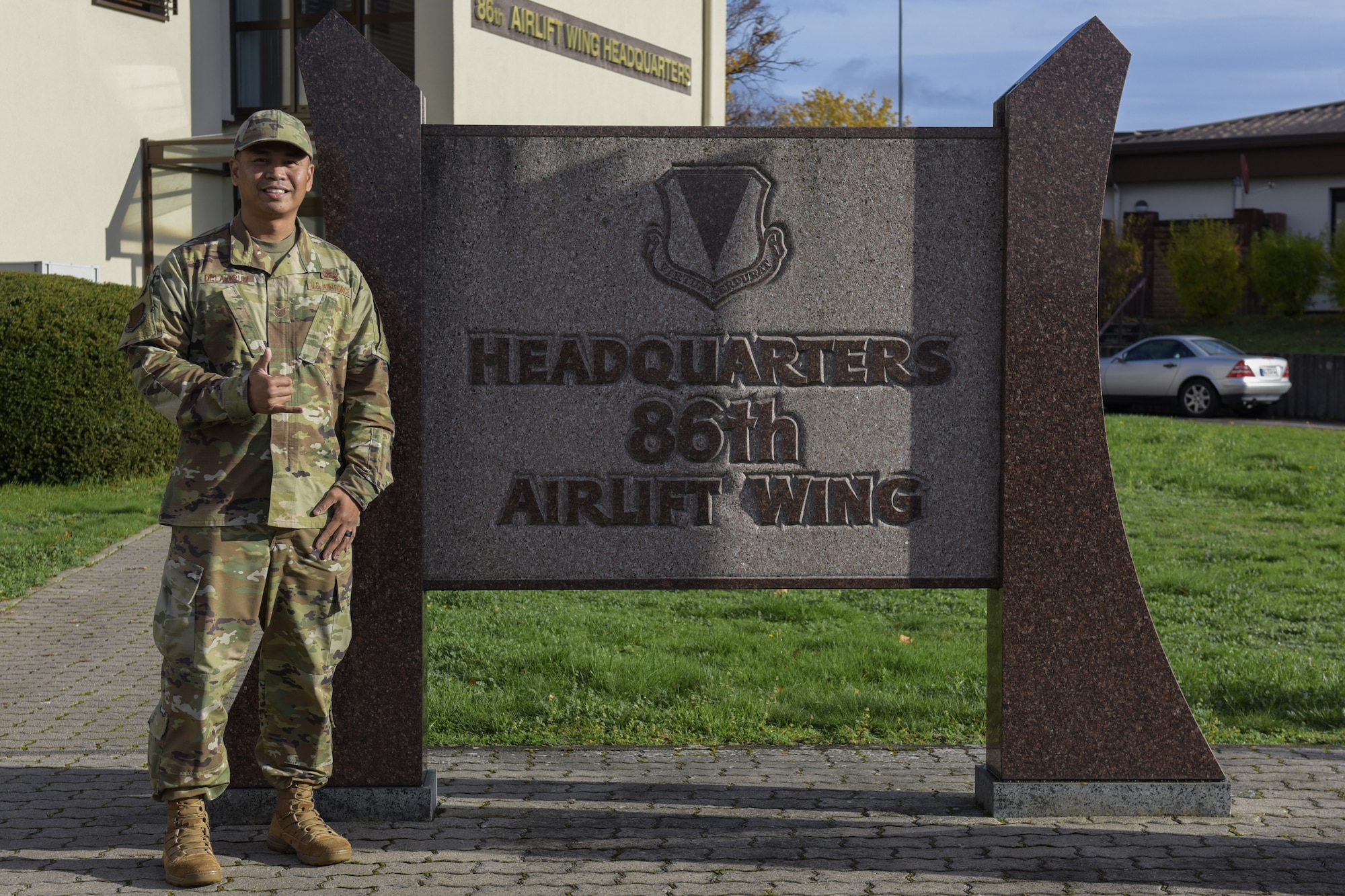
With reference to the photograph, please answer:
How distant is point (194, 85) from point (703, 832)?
17631 mm

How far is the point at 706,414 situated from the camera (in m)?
4.79

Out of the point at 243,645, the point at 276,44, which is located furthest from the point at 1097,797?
the point at 276,44

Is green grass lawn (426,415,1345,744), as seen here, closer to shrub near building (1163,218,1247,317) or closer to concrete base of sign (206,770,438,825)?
concrete base of sign (206,770,438,825)

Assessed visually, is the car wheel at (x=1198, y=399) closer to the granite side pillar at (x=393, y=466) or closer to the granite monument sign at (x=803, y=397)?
the granite monument sign at (x=803, y=397)

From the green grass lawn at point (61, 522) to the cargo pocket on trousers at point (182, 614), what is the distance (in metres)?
5.32

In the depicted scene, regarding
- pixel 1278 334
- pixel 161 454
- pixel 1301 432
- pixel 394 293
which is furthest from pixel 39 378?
pixel 1278 334

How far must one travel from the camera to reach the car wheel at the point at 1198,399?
23547mm

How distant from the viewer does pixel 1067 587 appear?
4.79m

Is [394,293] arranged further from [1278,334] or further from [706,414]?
[1278,334]

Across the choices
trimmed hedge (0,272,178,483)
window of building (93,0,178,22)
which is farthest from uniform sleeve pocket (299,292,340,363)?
window of building (93,0,178,22)

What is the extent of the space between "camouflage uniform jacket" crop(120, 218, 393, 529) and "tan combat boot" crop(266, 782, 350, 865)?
92 cm

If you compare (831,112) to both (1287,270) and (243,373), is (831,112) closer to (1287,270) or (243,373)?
(1287,270)

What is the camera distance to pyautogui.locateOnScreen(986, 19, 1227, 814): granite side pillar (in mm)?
4734

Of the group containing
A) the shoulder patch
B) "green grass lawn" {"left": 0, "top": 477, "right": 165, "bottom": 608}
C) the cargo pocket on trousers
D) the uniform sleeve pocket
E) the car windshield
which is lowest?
"green grass lawn" {"left": 0, "top": 477, "right": 165, "bottom": 608}
